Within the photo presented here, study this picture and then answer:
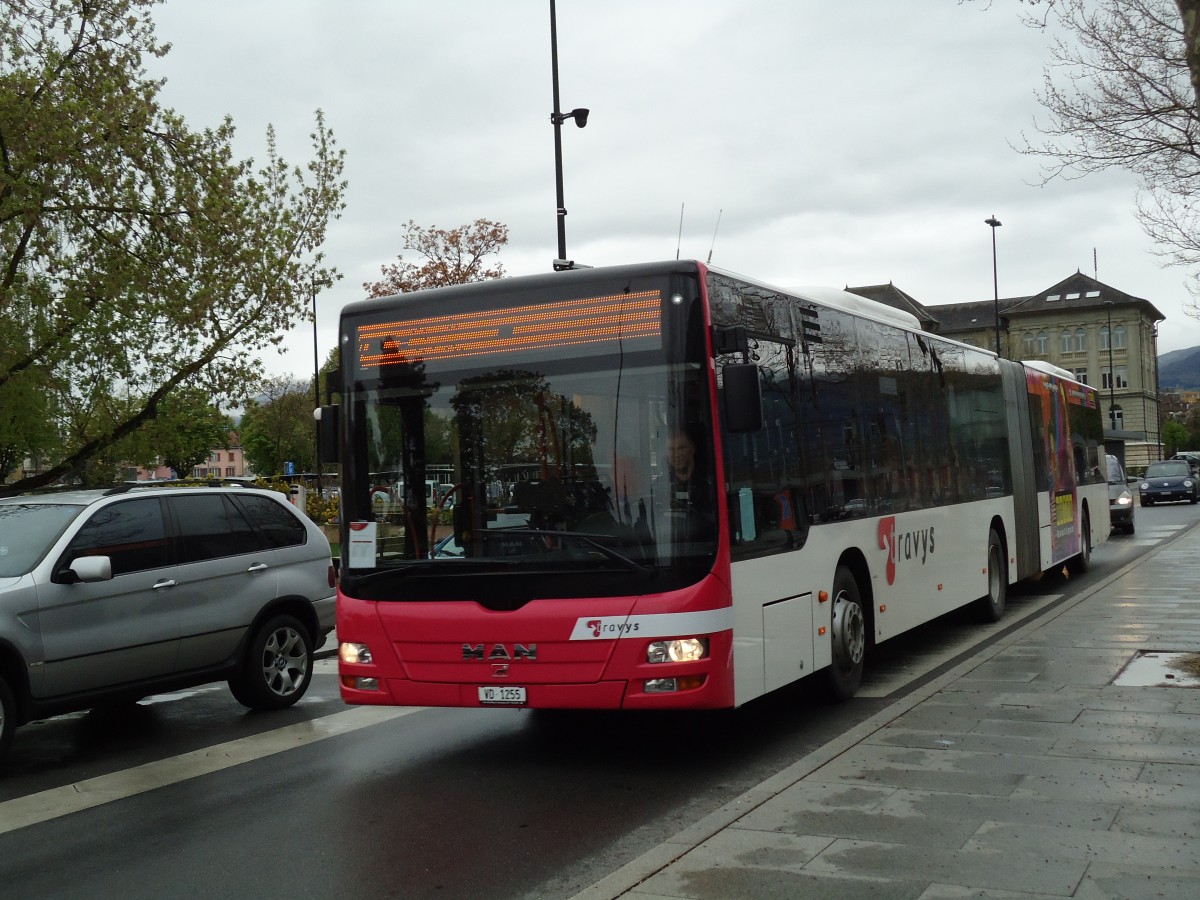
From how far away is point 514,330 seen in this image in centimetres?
761

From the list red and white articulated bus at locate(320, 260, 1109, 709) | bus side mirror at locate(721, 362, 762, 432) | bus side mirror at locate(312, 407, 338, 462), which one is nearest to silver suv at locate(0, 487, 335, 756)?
bus side mirror at locate(312, 407, 338, 462)

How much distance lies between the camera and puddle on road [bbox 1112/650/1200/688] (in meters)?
9.21

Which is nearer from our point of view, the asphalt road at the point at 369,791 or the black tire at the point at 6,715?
the asphalt road at the point at 369,791

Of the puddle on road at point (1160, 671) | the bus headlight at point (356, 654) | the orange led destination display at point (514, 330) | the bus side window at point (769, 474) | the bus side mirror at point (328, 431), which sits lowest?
the puddle on road at point (1160, 671)

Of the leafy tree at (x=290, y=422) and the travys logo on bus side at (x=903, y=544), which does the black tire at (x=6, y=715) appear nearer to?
the travys logo on bus side at (x=903, y=544)

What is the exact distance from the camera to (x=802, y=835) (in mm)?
5582

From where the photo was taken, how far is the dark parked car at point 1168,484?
49406 mm

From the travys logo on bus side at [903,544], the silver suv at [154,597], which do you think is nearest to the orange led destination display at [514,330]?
the silver suv at [154,597]

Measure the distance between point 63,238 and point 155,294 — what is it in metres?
1.57

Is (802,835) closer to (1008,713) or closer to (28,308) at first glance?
(1008,713)

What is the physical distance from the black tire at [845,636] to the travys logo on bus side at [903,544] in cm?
82

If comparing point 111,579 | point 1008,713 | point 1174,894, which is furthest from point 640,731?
point 1174,894

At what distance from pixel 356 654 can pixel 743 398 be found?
9.27ft

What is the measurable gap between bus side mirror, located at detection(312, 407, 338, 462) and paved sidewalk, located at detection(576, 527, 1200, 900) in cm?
344
